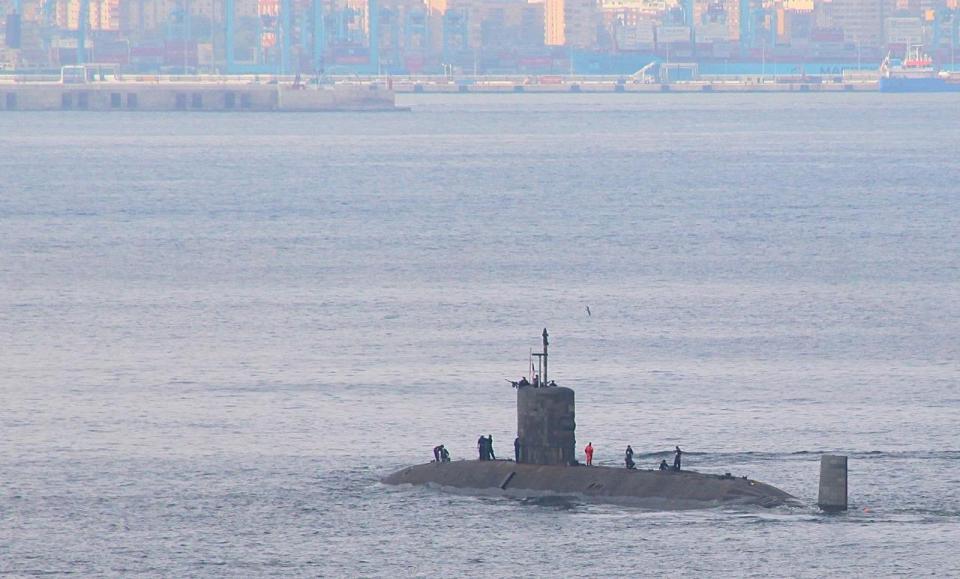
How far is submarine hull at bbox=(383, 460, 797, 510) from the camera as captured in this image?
5875 centimetres

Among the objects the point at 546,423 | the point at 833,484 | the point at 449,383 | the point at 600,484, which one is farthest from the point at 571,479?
the point at 449,383

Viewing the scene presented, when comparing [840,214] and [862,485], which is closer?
[862,485]

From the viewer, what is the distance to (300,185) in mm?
191375

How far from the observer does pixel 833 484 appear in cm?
5806

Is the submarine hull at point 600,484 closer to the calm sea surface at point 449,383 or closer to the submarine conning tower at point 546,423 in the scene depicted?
the submarine conning tower at point 546,423

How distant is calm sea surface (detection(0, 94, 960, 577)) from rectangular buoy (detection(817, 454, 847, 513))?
65 centimetres

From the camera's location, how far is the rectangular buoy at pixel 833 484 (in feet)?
188

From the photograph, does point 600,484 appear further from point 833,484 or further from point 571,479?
point 833,484

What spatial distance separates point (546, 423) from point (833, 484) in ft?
26.6

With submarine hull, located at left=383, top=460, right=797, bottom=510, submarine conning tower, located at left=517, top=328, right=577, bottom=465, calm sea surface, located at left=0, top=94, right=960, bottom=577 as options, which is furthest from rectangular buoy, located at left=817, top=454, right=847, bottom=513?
submarine conning tower, located at left=517, top=328, right=577, bottom=465

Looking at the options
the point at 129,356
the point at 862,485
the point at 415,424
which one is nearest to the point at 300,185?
the point at 129,356

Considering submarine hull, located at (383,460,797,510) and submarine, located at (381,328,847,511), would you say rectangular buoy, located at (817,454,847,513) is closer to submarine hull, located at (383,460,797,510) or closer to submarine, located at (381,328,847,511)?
submarine, located at (381,328,847,511)

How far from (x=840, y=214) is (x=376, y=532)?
341 feet

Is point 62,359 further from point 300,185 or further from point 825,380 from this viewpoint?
point 300,185
